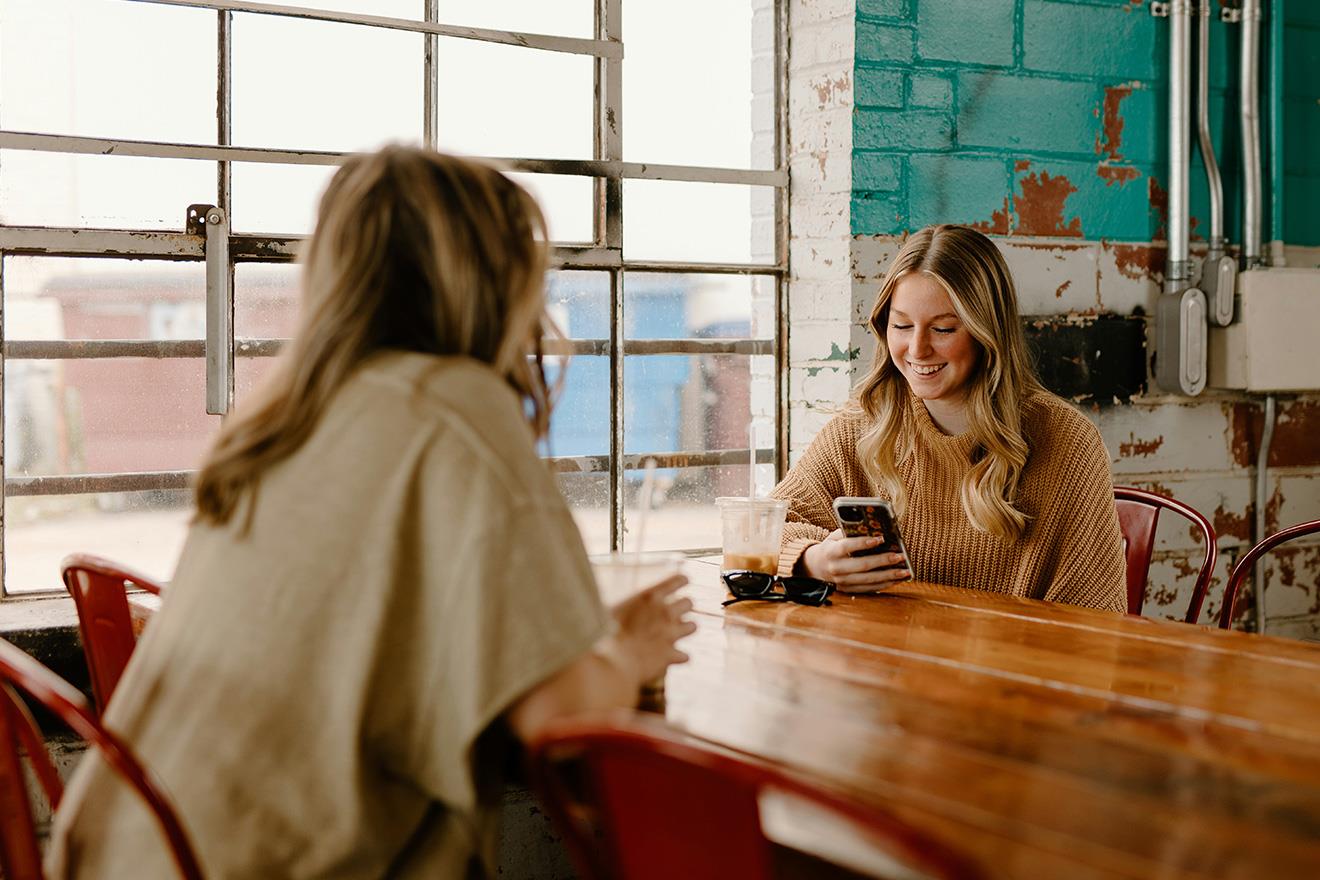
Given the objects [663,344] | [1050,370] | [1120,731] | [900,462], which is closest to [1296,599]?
[1050,370]

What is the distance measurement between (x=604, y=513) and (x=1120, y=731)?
1.76 metres

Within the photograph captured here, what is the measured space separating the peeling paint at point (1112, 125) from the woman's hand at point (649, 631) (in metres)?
2.20

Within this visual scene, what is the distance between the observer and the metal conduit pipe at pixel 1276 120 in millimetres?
3197

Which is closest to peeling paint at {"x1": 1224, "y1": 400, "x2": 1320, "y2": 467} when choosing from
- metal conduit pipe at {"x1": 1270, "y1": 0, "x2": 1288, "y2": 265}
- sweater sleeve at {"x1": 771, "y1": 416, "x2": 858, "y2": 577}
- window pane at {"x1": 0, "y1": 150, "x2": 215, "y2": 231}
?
metal conduit pipe at {"x1": 1270, "y1": 0, "x2": 1288, "y2": 265}

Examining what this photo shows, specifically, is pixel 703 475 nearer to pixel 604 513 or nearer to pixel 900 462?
pixel 604 513

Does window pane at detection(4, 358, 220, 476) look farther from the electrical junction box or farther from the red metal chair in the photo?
the electrical junction box

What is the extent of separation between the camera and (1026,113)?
3.01m

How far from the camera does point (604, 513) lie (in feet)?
9.57

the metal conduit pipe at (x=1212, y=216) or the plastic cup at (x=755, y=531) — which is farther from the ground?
the metal conduit pipe at (x=1212, y=216)

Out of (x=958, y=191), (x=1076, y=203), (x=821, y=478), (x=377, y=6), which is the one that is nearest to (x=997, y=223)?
(x=958, y=191)

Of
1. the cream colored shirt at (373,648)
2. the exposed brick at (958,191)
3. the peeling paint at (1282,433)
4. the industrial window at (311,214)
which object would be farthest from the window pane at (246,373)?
the peeling paint at (1282,433)

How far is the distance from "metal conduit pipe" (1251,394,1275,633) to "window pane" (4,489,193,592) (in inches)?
102

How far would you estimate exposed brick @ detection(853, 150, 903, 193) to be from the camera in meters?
2.86

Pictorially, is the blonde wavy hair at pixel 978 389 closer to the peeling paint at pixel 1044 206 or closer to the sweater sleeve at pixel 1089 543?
the sweater sleeve at pixel 1089 543
